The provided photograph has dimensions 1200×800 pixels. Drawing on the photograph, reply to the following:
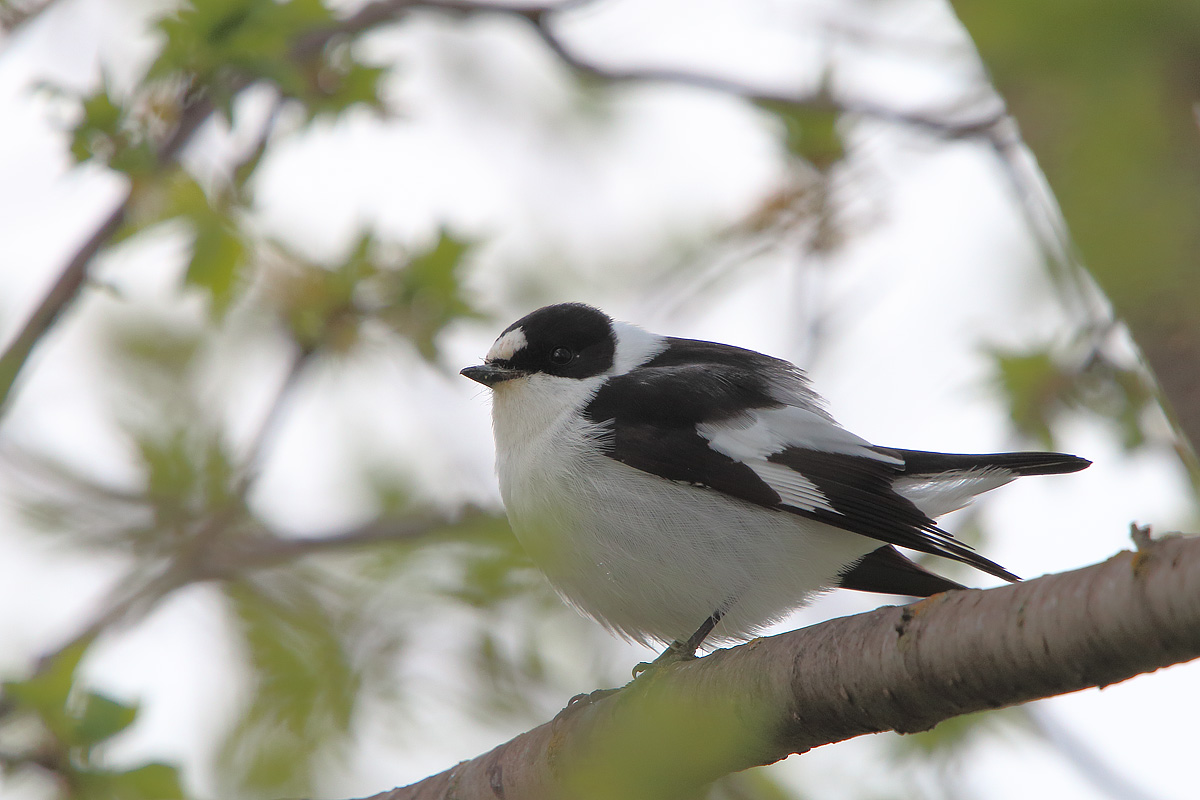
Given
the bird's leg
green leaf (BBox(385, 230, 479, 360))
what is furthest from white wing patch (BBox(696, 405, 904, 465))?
green leaf (BBox(385, 230, 479, 360))

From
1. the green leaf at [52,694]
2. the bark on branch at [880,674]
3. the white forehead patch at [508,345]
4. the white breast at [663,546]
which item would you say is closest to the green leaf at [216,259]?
the white forehead patch at [508,345]

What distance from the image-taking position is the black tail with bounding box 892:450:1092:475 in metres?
3.40

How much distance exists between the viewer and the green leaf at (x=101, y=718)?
2.79 m

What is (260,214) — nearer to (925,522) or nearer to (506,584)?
(506,584)

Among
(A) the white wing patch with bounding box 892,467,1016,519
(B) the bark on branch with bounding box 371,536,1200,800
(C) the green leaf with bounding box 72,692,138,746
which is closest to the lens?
(B) the bark on branch with bounding box 371,536,1200,800

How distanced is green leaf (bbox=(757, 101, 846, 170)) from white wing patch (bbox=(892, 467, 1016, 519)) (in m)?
1.63

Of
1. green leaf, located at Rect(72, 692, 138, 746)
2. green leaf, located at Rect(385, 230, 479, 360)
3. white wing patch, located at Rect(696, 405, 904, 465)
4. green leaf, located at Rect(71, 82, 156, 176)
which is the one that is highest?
green leaf, located at Rect(71, 82, 156, 176)

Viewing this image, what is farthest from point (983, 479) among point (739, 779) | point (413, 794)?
point (413, 794)

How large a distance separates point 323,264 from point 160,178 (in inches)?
30.5

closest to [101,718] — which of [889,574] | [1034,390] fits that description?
[889,574]

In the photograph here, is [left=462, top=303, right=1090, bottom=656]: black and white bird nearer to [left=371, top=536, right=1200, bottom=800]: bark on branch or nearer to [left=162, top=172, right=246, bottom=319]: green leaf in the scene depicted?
[left=371, top=536, right=1200, bottom=800]: bark on branch

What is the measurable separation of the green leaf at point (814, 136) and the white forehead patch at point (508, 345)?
1.48 m

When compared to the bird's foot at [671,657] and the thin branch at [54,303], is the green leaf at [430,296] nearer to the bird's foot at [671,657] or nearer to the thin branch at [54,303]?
the thin branch at [54,303]

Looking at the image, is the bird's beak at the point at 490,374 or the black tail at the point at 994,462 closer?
the black tail at the point at 994,462
